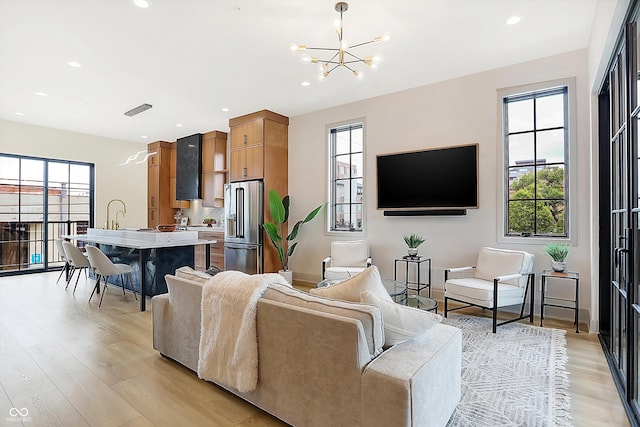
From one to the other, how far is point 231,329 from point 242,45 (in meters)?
2.90

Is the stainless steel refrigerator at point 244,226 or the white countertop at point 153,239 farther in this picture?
the stainless steel refrigerator at point 244,226

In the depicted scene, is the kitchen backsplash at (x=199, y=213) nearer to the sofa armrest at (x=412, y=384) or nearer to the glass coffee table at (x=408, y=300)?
the glass coffee table at (x=408, y=300)

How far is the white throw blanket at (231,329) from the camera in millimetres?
1807

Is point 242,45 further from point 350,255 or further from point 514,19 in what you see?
point 350,255

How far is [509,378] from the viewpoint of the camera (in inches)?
93.2

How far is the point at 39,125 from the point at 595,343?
9.14 m

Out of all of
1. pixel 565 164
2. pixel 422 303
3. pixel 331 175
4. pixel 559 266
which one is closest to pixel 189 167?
pixel 331 175

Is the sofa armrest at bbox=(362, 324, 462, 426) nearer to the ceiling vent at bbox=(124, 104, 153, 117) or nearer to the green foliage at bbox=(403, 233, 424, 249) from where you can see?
the green foliage at bbox=(403, 233, 424, 249)

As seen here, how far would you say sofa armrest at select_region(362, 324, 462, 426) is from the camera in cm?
135

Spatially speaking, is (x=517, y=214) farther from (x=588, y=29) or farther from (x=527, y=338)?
(x=588, y=29)

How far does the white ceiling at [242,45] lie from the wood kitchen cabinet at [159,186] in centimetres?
264

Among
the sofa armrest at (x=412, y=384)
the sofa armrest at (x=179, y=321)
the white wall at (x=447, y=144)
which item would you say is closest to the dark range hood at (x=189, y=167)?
the white wall at (x=447, y=144)

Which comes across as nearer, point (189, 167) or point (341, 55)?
point (341, 55)

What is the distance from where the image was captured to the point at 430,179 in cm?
443
